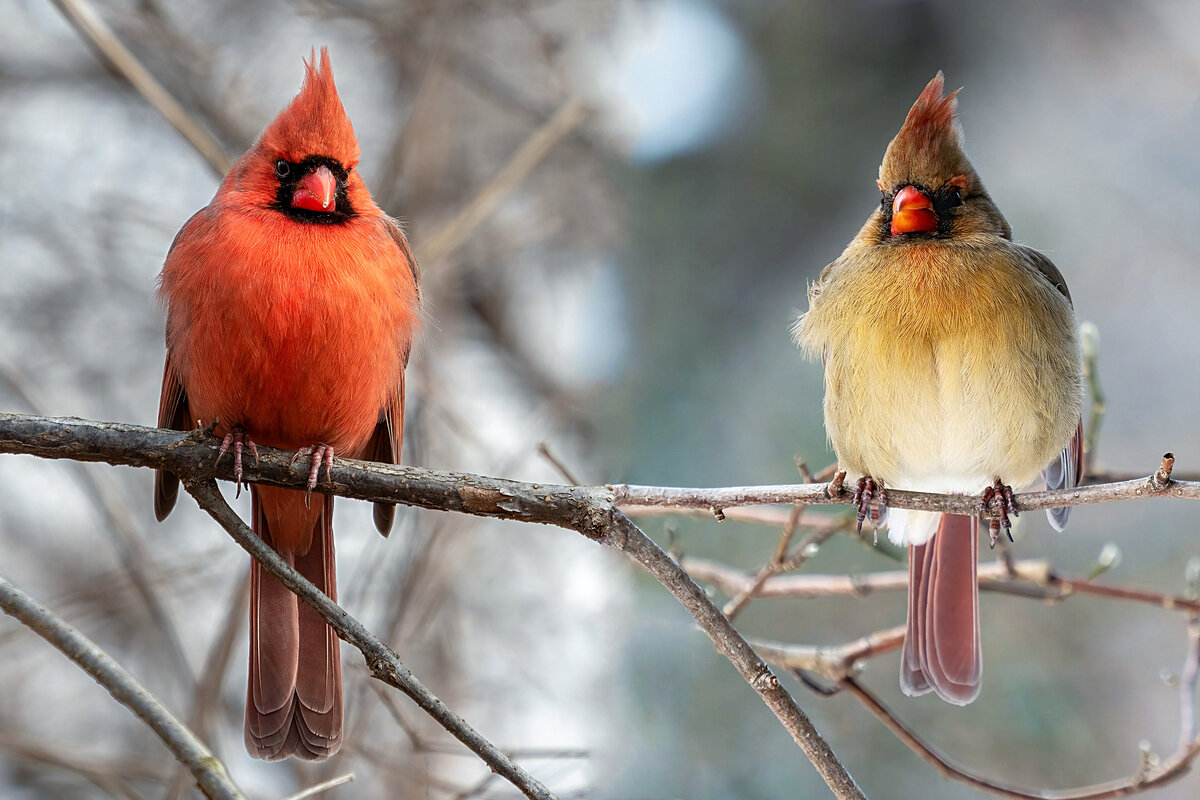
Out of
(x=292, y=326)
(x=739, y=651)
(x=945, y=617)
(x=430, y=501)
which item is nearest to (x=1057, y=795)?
(x=945, y=617)

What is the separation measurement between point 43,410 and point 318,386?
34.4 inches

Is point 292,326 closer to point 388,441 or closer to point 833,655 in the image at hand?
point 388,441

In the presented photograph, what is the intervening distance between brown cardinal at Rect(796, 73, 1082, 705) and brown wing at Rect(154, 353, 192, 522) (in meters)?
0.91

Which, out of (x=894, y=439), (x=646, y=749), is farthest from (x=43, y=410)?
(x=894, y=439)

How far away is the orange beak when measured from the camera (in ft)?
4.45

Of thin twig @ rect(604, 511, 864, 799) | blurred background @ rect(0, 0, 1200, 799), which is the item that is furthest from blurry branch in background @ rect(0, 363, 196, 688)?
thin twig @ rect(604, 511, 864, 799)

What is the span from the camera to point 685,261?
8.25ft

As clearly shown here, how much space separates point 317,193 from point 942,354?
85 cm

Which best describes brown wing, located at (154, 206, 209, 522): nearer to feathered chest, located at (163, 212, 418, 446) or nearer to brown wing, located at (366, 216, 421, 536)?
feathered chest, located at (163, 212, 418, 446)

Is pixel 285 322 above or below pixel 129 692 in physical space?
above

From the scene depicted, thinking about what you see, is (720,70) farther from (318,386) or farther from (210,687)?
(210,687)

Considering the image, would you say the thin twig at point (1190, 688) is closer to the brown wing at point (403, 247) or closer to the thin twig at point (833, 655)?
the thin twig at point (833, 655)

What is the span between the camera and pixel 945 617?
149 cm

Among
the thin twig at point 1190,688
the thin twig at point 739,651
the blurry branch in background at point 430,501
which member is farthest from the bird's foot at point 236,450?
the thin twig at point 1190,688
